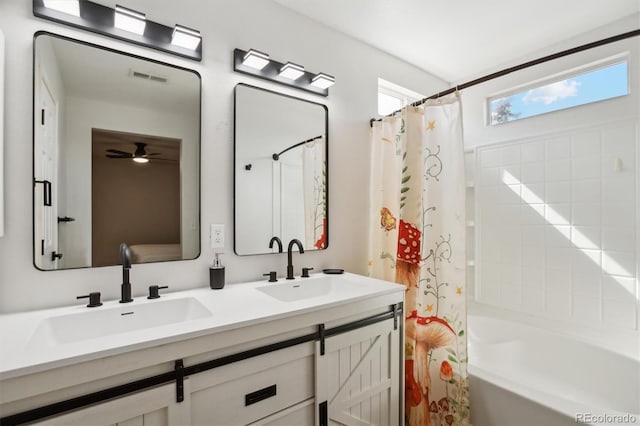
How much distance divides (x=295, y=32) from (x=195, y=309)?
1.74 metres

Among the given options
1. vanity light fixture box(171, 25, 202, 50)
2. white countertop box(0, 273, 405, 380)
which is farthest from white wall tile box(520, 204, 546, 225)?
vanity light fixture box(171, 25, 202, 50)

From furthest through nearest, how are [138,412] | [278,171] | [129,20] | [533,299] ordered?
[533,299] → [278,171] → [129,20] → [138,412]

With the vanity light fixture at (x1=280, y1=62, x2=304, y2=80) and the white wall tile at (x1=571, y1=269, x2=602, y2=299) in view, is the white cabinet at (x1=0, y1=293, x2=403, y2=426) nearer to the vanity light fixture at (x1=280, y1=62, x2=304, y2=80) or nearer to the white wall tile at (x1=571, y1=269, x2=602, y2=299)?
the vanity light fixture at (x1=280, y1=62, x2=304, y2=80)

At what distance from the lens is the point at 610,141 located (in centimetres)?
213

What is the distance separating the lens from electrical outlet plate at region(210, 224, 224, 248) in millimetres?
1642

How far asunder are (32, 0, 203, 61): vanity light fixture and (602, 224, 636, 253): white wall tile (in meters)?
2.81

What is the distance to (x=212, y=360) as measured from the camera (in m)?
1.06

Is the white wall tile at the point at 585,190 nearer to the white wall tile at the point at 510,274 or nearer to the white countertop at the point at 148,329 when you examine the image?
the white wall tile at the point at 510,274

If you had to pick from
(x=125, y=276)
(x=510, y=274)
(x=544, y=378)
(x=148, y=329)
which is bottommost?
(x=544, y=378)

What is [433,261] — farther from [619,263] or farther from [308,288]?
[619,263]

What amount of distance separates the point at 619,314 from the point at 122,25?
10.9 ft

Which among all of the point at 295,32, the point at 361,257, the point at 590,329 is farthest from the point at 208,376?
the point at 590,329

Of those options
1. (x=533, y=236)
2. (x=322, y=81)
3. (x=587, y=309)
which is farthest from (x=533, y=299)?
(x=322, y=81)

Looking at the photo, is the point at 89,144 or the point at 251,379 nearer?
the point at 251,379
